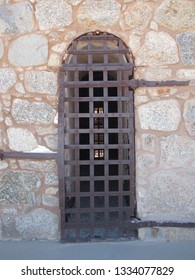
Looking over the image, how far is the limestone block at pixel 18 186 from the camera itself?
10.5 ft

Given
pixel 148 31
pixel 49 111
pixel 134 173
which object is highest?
pixel 148 31

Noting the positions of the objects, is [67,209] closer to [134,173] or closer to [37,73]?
[134,173]

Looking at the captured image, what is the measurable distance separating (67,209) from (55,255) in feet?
1.49

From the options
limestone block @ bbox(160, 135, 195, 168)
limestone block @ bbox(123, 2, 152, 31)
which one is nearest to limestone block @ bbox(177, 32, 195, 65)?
limestone block @ bbox(123, 2, 152, 31)

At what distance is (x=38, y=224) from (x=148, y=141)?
4.34 ft

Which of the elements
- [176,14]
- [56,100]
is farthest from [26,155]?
[176,14]

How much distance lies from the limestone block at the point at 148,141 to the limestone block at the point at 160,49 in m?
0.69

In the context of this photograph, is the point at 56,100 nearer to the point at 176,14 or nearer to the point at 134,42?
the point at 134,42

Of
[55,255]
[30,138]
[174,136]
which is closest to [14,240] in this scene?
[55,255]

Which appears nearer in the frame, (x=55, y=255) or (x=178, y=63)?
(x=55, y=255)

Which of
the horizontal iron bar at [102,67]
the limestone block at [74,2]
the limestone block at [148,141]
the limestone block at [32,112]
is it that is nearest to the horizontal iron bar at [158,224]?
the limestone block at [148,141]

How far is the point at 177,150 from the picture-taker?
10.3 feet

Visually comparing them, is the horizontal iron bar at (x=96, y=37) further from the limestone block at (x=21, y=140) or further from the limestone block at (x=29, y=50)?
the limestone block at (x=21, y=140)

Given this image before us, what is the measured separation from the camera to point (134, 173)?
3193mm
